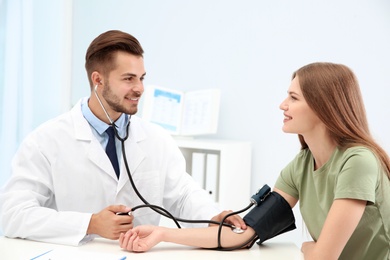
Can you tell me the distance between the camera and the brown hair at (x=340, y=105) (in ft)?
4.65

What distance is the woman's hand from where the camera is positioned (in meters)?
1.41

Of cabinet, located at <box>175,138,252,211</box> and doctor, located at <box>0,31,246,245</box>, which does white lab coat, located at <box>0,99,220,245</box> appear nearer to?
doctor, located at <box>0,31,246,245</box>

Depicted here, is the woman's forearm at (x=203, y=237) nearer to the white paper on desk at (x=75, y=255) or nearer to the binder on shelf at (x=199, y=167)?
the white paper on desk at (x=75, y=255)

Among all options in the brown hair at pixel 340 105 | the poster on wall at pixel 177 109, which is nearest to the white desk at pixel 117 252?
the brown hair at pixel 340 105

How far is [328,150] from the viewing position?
1.48 m

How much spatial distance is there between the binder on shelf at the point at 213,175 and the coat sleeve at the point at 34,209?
1246 mm

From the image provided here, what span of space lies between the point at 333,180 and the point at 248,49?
171cm

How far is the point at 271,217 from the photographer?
1533mm

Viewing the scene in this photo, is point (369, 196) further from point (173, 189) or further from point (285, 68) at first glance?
point (285, 68)

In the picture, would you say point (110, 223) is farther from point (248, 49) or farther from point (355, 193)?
point (248, 49)

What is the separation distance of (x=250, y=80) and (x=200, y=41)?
42 cm

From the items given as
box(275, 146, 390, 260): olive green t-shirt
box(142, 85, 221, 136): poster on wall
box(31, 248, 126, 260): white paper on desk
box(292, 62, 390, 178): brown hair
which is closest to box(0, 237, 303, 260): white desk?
box(31, 248, 126, 260): white paper on desk

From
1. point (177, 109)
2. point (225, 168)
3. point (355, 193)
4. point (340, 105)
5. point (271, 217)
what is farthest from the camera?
point (177, 109)

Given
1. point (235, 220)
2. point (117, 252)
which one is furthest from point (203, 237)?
point (117, 252)
